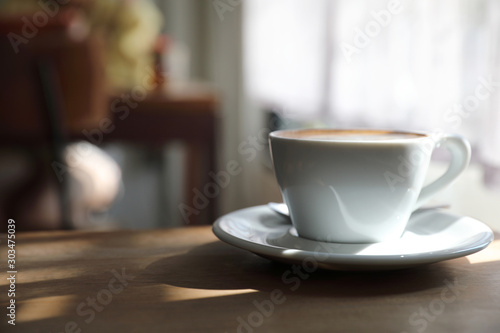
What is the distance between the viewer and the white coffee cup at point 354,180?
1.33ft

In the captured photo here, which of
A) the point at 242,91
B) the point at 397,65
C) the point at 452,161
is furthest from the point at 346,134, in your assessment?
the point at 242,91

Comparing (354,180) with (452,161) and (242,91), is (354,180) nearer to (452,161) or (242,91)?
(452,161)

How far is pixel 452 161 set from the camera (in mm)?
462

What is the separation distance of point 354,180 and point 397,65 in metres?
0.85

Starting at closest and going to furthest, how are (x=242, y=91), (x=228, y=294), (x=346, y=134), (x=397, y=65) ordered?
(x=228, y=294), (x=346, y=134), (x=397, y=65), (x=242, y=91)

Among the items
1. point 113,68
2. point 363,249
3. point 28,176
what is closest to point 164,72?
point 113,68

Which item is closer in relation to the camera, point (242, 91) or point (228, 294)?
point (228, 294)

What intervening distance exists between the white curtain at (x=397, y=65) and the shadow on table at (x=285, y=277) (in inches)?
22.8

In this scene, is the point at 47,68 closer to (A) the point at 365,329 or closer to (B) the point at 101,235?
(B) the point at 101,235

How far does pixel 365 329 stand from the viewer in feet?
1.00

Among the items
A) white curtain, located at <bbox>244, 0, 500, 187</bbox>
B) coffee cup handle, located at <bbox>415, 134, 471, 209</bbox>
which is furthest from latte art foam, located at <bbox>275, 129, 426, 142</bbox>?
white curtain, located at <bbox>244, 0, 500, 187</bbox>

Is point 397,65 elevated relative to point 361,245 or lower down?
elevated

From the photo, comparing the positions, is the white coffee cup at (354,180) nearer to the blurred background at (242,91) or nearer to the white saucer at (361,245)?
the white saucer at (361,245)

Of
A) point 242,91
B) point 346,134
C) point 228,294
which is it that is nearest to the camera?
point 228,294
